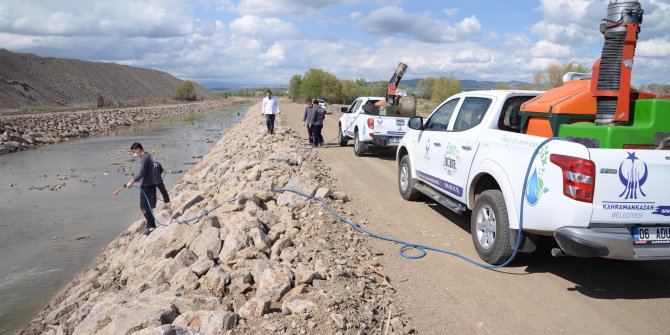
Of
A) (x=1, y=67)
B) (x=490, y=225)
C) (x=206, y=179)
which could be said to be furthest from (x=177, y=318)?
(x=1, y=67)

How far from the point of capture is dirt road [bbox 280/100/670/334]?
4293 mm

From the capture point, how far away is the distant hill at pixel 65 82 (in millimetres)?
67562

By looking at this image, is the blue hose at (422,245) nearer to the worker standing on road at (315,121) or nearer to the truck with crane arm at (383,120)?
the truck with crane arm at (383,120)

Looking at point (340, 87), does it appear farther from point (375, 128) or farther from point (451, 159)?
point (451, 159)

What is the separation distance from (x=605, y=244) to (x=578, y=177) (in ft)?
2.03

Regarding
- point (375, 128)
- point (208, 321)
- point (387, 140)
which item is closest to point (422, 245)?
point (208, 321)

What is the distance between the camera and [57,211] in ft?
44.3

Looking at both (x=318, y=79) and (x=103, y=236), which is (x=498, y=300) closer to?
(x=103, y=236)

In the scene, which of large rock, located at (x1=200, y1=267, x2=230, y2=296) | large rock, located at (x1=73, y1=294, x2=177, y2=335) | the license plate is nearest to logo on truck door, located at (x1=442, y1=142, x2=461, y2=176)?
the license plate

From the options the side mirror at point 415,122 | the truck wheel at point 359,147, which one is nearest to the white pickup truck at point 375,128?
the truck wheel at point 359,147

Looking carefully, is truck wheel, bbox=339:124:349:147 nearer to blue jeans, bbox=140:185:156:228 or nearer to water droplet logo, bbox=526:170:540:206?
blue jeans, bbox=140:185:156:228

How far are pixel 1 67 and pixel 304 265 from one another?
8474 centimetres

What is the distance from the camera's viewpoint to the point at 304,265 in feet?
18.0

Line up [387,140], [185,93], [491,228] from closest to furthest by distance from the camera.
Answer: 1. [491,228]
2. [387,140]
3. [185,93]
